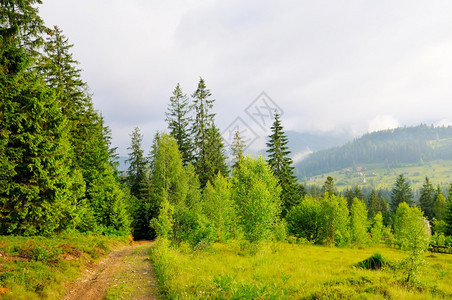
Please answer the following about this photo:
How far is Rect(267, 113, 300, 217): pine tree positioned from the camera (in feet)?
139

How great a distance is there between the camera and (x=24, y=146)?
52.1ft

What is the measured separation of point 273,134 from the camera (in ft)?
147

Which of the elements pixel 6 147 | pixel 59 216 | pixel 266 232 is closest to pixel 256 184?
pixel 266 232

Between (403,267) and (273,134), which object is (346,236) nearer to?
(273,134)

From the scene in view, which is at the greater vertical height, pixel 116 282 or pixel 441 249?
pixel 116 282

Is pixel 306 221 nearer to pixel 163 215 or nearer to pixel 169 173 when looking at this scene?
pixel 169 173

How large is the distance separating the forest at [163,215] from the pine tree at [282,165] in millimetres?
1099

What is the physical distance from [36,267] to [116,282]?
3.78 meters

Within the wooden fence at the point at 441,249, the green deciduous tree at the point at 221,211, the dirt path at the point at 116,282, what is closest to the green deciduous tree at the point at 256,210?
the green deciduous tree at the point at 221,211

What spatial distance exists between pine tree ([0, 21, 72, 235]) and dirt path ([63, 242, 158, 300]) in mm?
5760

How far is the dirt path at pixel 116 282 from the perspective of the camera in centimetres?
1024

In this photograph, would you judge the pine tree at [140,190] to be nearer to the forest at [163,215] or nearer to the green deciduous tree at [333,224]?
the forest at [163,215]

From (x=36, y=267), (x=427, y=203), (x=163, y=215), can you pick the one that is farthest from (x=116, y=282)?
(x=427, y=203)

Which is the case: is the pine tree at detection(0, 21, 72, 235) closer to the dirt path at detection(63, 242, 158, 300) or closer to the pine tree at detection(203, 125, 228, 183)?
the dirt path at detection(63, 242, 158, 300)
